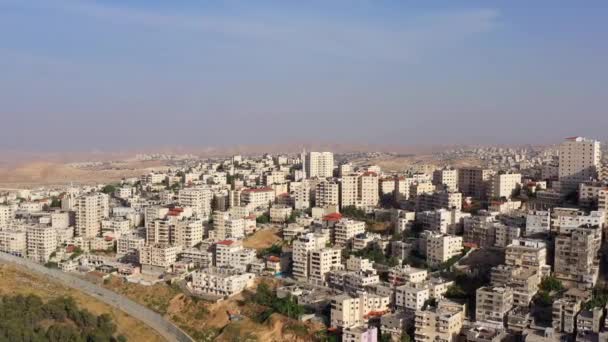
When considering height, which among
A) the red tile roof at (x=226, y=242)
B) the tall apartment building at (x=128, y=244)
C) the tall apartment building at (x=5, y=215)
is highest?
the tall apartment building at (x=5, y=215)

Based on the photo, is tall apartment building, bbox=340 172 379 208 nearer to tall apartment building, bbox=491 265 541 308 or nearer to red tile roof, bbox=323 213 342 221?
red tile roof, bbox=323 213 342 221

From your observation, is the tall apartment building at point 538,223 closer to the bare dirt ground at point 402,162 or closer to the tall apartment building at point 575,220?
the tall apartment building at point 575,220

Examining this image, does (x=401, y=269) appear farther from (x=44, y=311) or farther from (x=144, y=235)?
(x=144, y=235)

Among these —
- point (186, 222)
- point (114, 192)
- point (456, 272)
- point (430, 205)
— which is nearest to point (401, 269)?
point (456, 272)

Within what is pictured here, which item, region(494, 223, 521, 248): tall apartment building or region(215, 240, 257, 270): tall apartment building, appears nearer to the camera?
region(494, 223, 521, 248): tall apartment building

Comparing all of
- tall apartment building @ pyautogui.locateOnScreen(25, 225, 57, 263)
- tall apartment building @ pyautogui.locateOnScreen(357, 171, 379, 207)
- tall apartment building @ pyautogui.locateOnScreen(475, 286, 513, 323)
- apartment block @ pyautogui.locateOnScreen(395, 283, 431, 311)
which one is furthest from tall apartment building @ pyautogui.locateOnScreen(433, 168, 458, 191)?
tall apartment building @ pyautogui.locateOnScreen(25, 225, 57, 263)

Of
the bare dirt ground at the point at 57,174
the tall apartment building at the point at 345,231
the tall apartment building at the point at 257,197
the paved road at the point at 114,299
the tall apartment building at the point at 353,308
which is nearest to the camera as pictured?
the tall apartment building at the point at 353,308

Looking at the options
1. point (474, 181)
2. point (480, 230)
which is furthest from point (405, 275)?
point (474, 181)

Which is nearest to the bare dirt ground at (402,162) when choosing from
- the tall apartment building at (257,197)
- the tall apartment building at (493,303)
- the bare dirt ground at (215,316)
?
the tall apartment building at (257,197)
